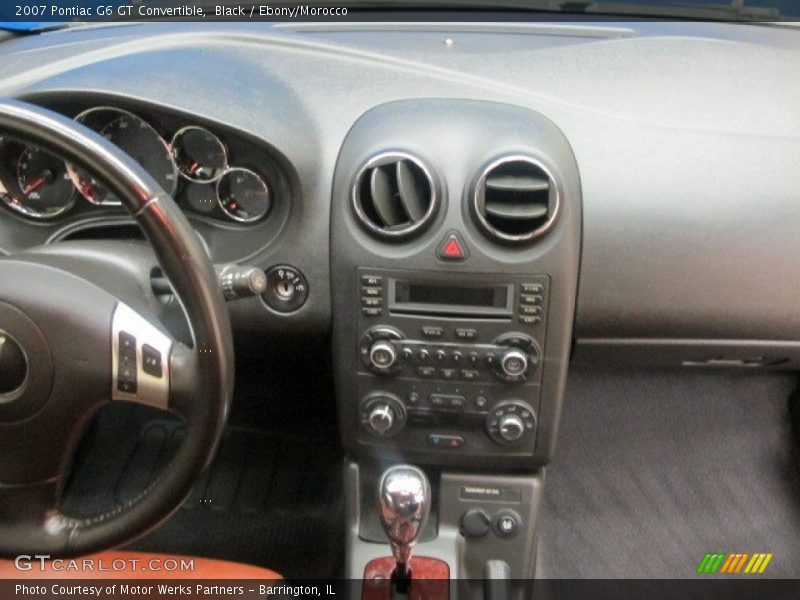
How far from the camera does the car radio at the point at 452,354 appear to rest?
113 cm

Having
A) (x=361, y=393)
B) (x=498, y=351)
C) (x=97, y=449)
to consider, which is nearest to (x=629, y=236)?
(x=498, y=351)

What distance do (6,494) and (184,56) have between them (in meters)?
0.64

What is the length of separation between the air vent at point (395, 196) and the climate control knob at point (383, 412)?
0.76ft

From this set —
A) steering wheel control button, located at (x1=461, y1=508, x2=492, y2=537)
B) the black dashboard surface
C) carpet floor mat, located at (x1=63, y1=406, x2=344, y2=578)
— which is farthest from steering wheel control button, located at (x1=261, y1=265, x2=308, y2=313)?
carpet floor mat, located at (x1=63, y1=406, x2=344, y2=578)

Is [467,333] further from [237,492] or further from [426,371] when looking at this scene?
[237,492]

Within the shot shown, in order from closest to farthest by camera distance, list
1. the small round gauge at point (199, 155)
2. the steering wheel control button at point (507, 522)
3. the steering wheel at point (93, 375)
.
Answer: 1. the steering wheel at point (93, 375)
2. the small round gauge at point (199, 155)
3. the steering wheel control button at point (507, 522)

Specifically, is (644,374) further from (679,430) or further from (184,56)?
(184,56)

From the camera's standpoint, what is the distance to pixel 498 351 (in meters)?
1.15

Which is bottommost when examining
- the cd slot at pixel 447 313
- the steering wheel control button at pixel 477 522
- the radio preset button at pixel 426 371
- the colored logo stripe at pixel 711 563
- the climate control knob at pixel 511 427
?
the colored logo stripe at pixel 711 563

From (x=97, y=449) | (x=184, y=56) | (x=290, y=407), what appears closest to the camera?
(x=184, y=56)

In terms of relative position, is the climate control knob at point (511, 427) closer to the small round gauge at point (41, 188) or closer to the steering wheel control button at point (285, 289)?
the steering wheel control button at point (285, 289)

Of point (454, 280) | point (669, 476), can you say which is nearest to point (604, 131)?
point (454, 280)

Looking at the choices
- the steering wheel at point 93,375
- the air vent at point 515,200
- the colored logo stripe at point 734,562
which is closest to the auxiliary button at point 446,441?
the air vent at point 515,200

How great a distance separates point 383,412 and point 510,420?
0.17m
